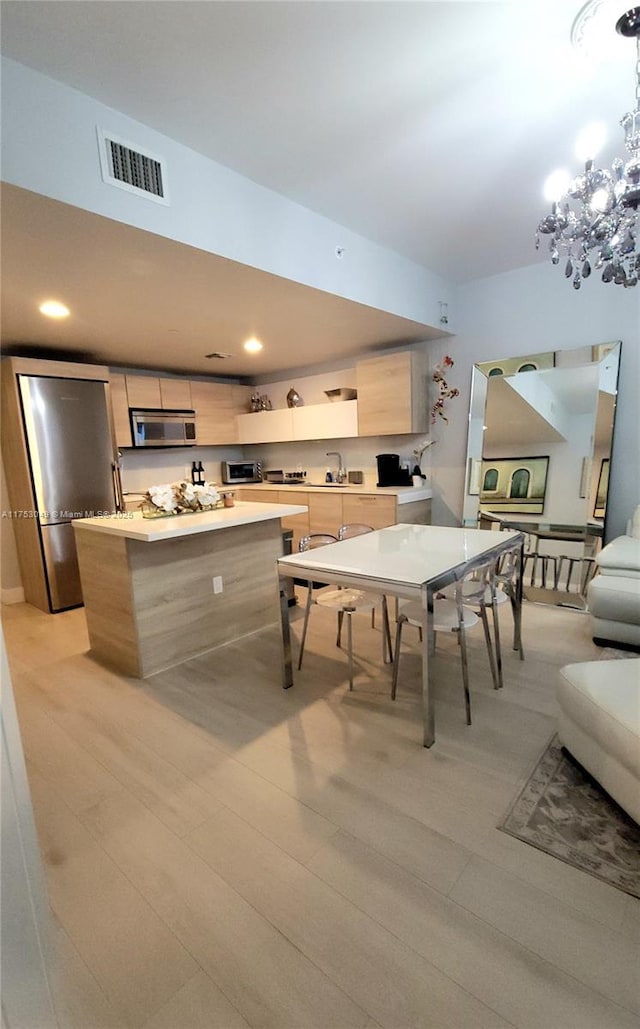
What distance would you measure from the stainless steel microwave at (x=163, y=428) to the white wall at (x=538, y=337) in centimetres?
274

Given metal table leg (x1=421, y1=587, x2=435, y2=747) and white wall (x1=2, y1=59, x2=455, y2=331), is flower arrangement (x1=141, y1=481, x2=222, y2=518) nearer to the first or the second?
white wall (x1=2, y1=59, x2=455, y2=331)

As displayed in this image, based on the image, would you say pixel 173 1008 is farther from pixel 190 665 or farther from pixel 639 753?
pixel 190 665

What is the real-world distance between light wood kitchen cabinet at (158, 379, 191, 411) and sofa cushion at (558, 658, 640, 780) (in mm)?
4510

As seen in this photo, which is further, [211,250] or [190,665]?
[190,665]

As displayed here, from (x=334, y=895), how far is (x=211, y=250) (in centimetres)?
259

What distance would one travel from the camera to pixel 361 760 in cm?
187

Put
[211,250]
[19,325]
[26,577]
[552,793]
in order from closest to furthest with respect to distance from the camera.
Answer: [552,793] → [211,250] → [19,325] → [26,577]

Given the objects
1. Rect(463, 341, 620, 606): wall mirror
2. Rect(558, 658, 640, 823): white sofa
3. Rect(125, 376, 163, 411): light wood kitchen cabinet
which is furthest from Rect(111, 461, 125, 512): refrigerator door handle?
Rect(558, 658, 640, 823): white sofa

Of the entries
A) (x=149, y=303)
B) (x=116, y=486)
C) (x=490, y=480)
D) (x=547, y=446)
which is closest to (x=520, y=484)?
(x=490, y=480)

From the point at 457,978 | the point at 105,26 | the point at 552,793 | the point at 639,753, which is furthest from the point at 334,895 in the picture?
the point at 105,26

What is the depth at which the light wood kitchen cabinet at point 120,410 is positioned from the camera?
4461 mm

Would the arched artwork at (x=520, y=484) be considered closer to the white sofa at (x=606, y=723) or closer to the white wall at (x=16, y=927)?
the white sofa at (x=606, y=723)

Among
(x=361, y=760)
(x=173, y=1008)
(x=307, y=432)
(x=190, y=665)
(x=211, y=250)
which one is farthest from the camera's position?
(x=307, y=432)

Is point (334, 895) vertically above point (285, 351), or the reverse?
point (285, 351)
